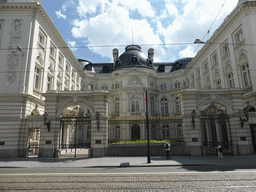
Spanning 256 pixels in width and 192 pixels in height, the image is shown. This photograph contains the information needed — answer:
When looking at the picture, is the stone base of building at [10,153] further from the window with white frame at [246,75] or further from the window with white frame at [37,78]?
the window with white frame at [246,75]

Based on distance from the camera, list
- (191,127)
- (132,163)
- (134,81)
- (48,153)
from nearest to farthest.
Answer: (132,163) < (48,153) < (191,127) < (134,81)

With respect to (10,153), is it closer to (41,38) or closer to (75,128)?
(75,128)

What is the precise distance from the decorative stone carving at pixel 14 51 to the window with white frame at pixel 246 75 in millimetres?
28158

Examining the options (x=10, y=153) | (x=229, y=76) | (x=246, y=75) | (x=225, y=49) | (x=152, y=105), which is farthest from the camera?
(x=152, y=105)

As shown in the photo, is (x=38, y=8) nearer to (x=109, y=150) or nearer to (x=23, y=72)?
(x=23, y=72)

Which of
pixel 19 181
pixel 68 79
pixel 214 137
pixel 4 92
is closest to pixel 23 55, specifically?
pixel 4 92

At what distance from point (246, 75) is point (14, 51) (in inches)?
1154

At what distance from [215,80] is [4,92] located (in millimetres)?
31204

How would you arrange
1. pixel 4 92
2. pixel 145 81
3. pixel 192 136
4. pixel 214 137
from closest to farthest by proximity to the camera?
pixel 192 136
pixel 4 92
pixel 214 137
pixel 145 81

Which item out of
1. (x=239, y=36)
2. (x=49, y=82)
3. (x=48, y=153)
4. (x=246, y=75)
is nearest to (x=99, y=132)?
(x=48, y=153)

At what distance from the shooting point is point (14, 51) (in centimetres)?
2177

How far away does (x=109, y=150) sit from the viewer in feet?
61.3

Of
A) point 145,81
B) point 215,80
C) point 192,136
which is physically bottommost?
point 192,136

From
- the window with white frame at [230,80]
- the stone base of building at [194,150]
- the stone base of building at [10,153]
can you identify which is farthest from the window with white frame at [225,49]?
the stone base of building at [10,153]
